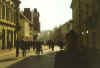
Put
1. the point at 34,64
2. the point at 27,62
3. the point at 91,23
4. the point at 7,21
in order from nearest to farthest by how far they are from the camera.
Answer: the point at 91,23, the point at 34,64, the point at 27,62, the point at 7,21

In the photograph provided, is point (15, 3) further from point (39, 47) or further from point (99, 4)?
point (99, 4)

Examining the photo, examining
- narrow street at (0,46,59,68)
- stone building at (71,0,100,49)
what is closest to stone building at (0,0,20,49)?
narrow street at (0,46,59,68)

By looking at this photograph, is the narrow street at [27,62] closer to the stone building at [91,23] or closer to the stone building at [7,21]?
the stone building at [91,23]

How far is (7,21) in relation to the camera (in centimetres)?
2667

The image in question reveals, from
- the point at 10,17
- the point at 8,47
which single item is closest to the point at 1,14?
the point at 10,17

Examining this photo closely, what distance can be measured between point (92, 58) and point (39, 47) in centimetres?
1453

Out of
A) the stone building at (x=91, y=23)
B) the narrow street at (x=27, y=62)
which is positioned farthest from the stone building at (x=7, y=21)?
A: the stone building at (x=91, y=23)

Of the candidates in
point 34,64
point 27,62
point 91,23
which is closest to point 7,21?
point 27,62

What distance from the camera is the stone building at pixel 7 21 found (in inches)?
970

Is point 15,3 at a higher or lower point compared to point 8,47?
higher

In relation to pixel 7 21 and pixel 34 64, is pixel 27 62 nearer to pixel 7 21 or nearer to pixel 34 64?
pixel 34 64

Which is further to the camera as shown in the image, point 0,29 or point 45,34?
point 45,34

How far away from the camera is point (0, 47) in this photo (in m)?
24.0

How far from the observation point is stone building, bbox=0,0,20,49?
24.6 metres
